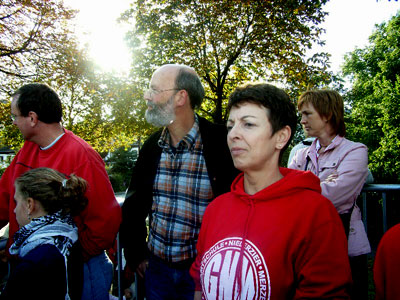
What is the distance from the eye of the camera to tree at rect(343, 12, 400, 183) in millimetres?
18281

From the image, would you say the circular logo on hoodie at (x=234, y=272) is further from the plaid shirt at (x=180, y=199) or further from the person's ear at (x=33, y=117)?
the person's ear at (x=33, y=117)

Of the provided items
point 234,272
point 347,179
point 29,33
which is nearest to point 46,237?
point 234,272

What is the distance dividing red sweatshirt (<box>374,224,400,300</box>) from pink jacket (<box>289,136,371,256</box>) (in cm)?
108

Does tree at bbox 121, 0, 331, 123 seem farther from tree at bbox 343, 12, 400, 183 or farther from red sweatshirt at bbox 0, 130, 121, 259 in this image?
tree at bbox 343, 12, 400, 183

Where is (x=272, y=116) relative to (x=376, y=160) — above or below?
above

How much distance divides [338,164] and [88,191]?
2041mm

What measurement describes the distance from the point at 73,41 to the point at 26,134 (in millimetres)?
8821

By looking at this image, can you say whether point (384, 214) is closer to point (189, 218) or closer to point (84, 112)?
point (189, 218)

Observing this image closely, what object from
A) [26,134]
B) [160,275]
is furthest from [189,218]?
[26,134]

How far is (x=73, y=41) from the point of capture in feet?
32.0

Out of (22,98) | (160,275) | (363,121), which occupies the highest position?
(363,121)

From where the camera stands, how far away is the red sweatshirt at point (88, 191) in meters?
2.15

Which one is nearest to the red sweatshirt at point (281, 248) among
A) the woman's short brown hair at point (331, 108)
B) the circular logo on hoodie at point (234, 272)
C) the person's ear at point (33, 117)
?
the circular logo on hoodie at point (234, 272)

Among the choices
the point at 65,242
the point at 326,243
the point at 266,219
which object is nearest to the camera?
the point at 326,243
